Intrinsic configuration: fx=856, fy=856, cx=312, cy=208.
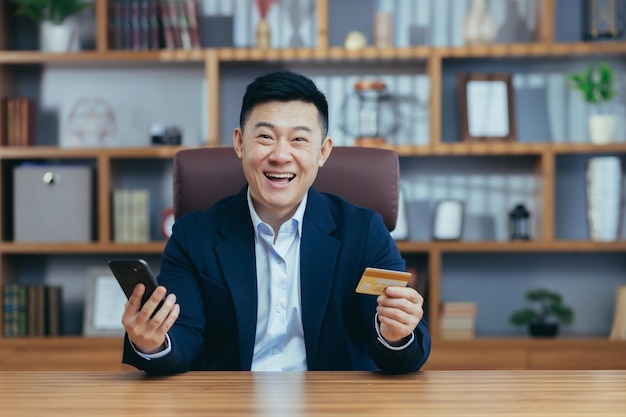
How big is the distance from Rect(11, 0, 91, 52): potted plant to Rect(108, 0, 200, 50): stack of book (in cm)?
16

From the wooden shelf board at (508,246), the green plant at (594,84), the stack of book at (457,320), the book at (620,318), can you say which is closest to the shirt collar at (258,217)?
the wooden shelf board at (508,246)

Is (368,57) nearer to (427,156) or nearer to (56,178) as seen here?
(427,156)

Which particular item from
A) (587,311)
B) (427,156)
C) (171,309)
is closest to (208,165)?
(171,309)

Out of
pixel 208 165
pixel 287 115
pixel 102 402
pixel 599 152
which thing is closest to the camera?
pixel 102 402

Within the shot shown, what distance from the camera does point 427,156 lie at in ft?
12.3

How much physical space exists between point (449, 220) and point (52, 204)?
1668 millimetres

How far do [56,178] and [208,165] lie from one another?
1.87 metres

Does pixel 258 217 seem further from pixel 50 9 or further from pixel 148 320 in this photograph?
pixel 50 9

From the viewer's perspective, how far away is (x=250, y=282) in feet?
5.68

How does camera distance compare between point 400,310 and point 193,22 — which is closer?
point 400,310

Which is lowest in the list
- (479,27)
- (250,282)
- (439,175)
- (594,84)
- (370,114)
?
(250,282)

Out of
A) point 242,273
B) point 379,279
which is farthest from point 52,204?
point 379,279

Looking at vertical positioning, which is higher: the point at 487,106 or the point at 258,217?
the point at 487,106

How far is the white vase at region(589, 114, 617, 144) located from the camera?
352 centimetres
